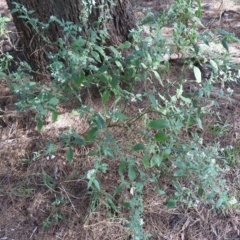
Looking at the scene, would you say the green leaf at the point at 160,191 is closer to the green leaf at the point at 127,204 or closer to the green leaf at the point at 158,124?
the green leaf at the point at 127,204

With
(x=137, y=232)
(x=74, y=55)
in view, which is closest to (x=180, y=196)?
(x=137, y=232)

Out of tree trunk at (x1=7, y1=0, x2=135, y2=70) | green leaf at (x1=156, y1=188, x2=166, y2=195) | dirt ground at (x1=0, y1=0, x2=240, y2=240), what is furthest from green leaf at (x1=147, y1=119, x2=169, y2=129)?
tree trunk at (x1=7, y1=0, x2=135, y2=70)

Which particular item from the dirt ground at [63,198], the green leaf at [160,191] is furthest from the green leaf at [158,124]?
the dirt ground at [63,198]

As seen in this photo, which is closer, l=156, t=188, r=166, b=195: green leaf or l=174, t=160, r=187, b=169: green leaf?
l=174, t=160, r=187, b=169: green leaf

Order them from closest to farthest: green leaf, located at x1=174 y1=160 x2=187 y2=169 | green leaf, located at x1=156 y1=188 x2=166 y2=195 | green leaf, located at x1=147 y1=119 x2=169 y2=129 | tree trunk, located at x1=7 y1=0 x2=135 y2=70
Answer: green leaf, located at x1=147 y1=119 x2=169 y2=129, green leaf, located at x1=174 y1=160 x2=187 y2=169, green leaf, located at x1=156 y1=188 x2=166 y2=195, tree trunk, located at x1=7 y1=0 x2=135 y2=70

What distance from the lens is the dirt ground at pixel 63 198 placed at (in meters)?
1.98

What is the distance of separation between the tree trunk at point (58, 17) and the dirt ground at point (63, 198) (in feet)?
1.47

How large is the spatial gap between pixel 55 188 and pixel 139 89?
0.90m

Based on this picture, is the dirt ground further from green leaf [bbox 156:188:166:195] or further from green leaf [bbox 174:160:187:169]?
green leaf [bbox 174:160:187:169]

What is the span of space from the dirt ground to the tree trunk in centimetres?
45

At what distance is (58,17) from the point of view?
93.3 inches

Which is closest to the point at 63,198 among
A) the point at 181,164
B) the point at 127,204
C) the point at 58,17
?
the point at 127,204

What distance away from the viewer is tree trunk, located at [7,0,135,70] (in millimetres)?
2324

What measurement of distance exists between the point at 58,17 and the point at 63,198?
119 cm
